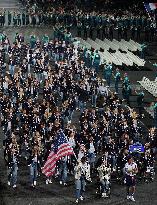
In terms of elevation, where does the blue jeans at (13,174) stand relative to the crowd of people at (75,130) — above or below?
below

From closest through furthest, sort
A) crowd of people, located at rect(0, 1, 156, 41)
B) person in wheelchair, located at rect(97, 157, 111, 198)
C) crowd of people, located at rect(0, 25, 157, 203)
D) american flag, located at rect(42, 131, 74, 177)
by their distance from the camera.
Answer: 1. american flag, located at rect(42, 131, 74, 177)
2. person in wheelchair, located at rect(97, 157, 111, 198)
3. crowd of people, located at rect(0, 25, 157, 203)
4. crowd of people, located at rect(0, 1, 156, 41)

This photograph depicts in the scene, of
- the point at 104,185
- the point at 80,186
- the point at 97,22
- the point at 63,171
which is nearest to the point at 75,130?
the point at 63,171

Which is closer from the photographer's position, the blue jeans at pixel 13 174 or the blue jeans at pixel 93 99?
the blue jeans at pixel 13 174

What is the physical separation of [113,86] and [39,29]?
83.6ft

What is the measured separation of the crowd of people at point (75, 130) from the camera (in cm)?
2281

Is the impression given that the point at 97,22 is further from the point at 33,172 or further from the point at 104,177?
the point at 104,177

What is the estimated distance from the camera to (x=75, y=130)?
90.2 ft

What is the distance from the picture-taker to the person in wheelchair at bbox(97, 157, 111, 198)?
72.9 feet

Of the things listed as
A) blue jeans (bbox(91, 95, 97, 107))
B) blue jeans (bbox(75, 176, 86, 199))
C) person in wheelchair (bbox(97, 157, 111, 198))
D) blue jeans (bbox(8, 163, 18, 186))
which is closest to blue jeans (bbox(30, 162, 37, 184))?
blue jeans (bbox(8, 163, 18, 186))

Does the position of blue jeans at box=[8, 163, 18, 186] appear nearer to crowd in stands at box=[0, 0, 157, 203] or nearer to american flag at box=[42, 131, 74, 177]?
crowd in stands at box=[0, 0, 157, 203]

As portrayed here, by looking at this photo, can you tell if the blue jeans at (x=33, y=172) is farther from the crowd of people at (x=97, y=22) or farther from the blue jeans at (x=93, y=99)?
the crowd of people at (x=97, y=22)

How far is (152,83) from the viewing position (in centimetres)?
4006

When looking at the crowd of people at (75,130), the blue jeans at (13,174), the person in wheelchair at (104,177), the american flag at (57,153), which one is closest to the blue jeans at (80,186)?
the crowd of people at (75,130)

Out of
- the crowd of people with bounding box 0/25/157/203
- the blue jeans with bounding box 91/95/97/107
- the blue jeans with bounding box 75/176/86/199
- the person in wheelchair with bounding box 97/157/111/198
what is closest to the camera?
the blue jeans with bounding box 75/176/86/199
